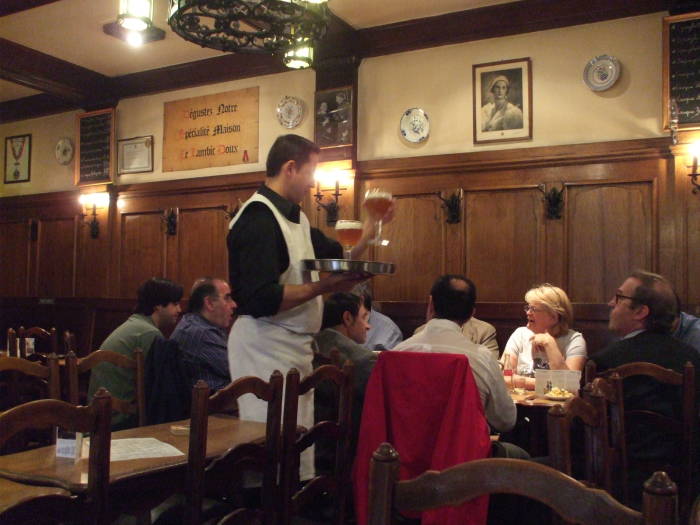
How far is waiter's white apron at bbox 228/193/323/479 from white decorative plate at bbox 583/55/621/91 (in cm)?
362

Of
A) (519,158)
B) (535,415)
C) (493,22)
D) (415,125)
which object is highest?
(493,22)

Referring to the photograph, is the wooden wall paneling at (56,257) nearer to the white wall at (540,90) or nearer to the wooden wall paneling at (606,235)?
the white wall at (540,90)

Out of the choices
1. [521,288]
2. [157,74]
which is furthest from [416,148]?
[157,74]

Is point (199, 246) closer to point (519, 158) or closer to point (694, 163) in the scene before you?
point (519, 158)

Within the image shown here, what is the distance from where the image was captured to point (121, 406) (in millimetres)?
2695

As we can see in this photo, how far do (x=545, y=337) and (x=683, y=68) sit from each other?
2.46m

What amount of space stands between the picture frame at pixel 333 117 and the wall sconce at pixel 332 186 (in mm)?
259

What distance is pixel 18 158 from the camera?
8.49 m

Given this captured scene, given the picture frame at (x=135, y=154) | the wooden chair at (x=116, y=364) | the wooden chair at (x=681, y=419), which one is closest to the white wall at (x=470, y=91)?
the picture frame at (x=135, y=154)

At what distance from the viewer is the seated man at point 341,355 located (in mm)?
2777

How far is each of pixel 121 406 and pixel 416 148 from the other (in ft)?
12.7

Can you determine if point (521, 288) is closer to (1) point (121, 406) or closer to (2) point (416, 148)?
(2) point (416, 148)

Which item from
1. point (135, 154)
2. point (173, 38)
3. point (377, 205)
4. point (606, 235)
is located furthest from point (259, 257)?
point (135, 154)

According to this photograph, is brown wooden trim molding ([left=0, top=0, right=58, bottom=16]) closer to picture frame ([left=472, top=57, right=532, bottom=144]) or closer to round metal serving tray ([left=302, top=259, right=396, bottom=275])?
picture frame ([left=472, top=57, right=532, bottom=144])
